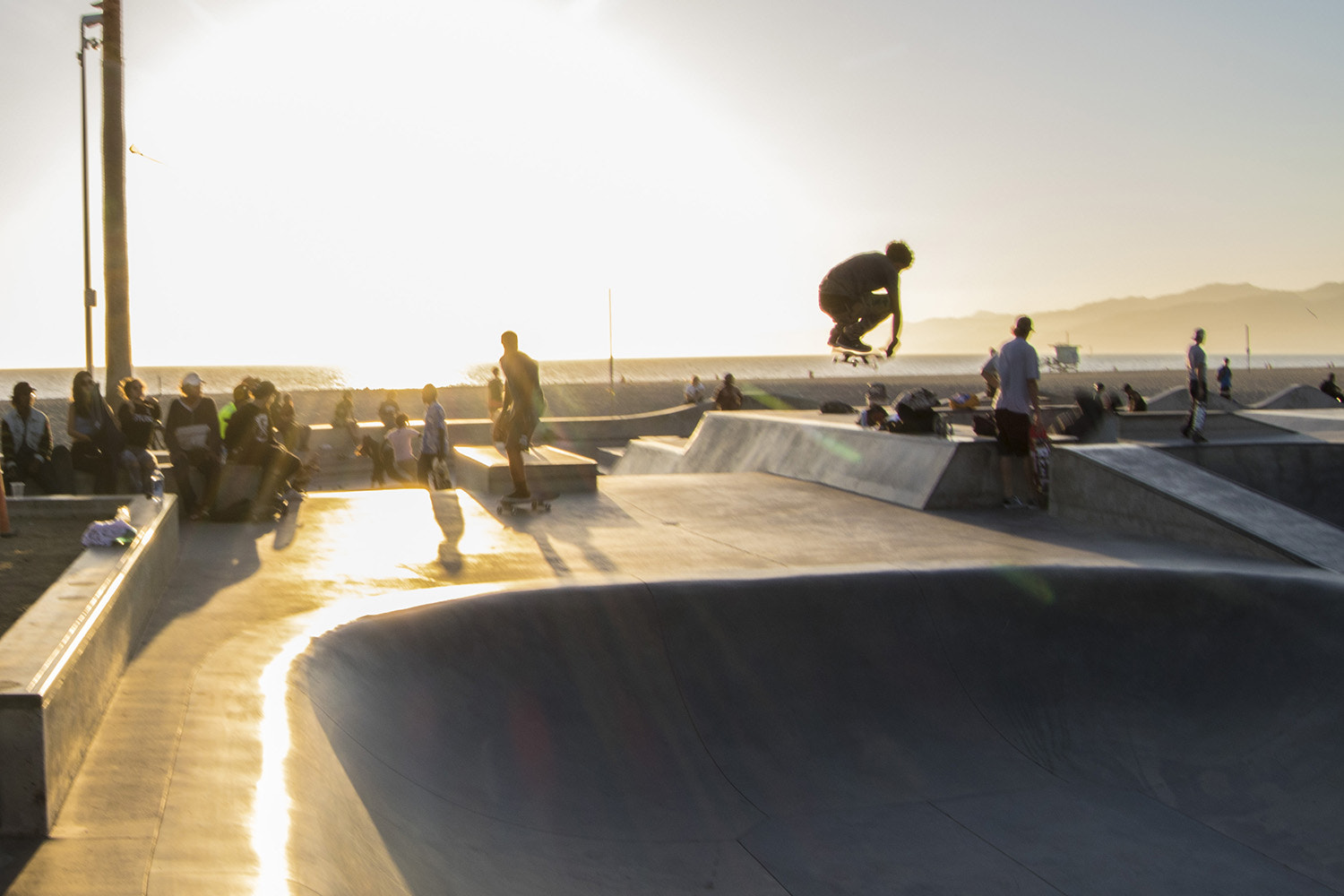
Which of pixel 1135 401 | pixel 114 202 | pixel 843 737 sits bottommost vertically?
pixel 843 737

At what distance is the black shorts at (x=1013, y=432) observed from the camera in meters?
9.12

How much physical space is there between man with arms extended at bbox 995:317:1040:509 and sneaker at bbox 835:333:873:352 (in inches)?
60.6

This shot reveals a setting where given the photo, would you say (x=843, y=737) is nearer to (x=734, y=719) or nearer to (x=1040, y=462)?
(x=734, y=719)

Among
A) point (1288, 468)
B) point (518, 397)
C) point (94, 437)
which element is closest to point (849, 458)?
point (518, 397)

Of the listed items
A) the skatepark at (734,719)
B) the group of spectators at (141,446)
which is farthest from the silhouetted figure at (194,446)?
the skatepark at (734,719)

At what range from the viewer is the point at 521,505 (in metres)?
10.0

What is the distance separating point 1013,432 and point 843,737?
504cm

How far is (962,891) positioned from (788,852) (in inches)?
28.9

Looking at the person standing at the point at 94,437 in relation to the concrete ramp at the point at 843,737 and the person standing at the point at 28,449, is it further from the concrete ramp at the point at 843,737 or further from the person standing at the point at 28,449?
the concrete ramp at the point at 843,737

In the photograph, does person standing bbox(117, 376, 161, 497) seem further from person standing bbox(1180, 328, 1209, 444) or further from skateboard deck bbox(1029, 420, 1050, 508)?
person standing bbox(1180, 328, 1209, 444)

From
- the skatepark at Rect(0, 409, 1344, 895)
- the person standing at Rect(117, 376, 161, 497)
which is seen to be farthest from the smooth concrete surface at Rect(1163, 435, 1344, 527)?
the person standing at Rect(117, 376, 161, 497)

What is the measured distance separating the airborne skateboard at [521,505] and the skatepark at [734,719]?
6.51ft

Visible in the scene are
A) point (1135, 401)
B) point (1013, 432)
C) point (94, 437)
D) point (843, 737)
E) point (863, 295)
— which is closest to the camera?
point (843, 737)

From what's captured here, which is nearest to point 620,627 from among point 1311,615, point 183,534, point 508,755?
point 508,755
